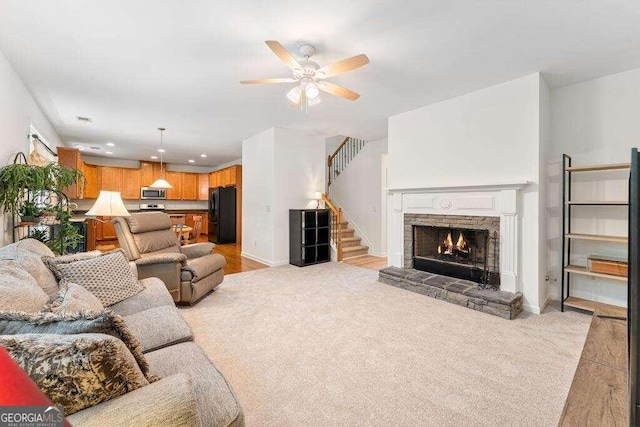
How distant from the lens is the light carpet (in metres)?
1.61

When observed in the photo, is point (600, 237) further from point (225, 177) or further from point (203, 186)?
point (203, 186)

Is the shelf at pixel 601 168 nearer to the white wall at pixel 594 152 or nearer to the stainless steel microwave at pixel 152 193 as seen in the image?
the white wall at pixel 594 152

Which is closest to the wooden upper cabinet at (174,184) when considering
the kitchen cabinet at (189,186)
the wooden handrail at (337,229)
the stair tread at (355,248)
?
the kitchen cabinet at (189,186)

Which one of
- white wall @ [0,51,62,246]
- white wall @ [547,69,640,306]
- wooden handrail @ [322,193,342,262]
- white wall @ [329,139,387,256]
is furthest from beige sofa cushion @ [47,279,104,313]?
white wall @ [329,139,387,256]

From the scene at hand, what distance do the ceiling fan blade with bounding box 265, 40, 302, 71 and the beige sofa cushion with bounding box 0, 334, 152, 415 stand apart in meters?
2.00

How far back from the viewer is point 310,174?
5719mm

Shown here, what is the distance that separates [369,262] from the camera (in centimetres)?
548

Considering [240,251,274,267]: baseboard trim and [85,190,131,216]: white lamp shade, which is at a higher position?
[85,190,131,216]: white lamp shade

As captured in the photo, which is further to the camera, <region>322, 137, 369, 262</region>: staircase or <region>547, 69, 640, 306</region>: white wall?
<region>322, 137, 369, 262</region>: staircase

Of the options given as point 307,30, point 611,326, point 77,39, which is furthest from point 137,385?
point 77,39

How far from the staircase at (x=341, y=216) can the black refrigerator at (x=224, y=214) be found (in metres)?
2.70

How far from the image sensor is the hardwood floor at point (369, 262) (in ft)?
16.9
